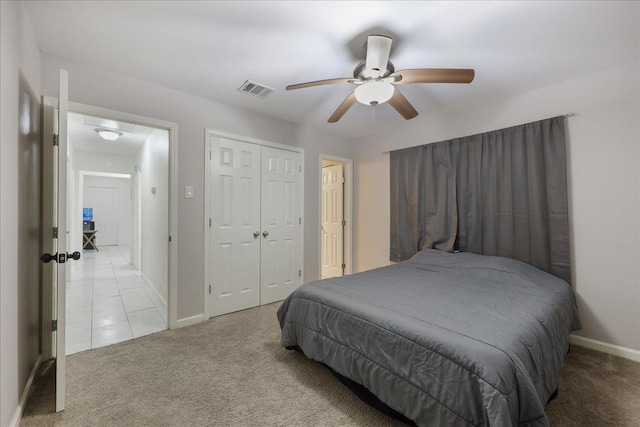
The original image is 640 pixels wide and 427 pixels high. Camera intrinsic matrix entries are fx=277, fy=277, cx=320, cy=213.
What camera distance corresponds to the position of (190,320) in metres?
2.84

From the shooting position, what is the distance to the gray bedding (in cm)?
114

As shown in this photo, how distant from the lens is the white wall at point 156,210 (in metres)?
3.35

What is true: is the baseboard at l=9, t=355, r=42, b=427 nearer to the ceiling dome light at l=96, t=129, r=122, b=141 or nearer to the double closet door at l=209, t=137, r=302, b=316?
the double closet door at l=209, t=137, r=302, b=316

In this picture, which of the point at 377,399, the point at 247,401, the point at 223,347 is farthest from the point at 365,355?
the point at 223,347

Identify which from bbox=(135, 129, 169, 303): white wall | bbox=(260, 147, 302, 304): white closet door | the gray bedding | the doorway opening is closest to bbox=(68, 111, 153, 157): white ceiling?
the doorway opening

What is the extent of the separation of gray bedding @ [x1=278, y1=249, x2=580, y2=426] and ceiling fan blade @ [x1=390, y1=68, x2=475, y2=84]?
144 centimetres

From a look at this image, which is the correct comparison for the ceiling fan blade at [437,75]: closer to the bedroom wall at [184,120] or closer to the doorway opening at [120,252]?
the bedroom wall at [184,120]

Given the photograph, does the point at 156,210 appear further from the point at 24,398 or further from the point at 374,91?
the point at 374,91

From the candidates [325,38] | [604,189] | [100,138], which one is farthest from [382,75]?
[100,138]

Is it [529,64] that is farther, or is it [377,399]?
[529,64]

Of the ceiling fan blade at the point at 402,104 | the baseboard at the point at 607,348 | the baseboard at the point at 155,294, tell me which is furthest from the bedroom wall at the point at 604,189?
the baseboard at the point at 155,294

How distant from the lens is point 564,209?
2.48 meters

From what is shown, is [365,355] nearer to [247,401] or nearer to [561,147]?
[247,401]

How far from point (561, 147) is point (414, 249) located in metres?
1.77
